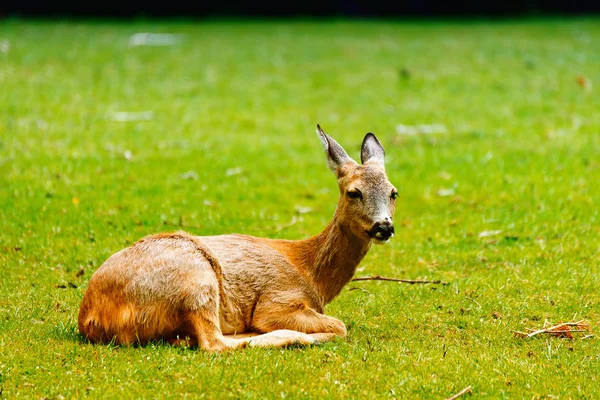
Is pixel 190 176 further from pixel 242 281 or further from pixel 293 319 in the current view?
pixel 293 319

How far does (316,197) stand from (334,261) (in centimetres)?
429

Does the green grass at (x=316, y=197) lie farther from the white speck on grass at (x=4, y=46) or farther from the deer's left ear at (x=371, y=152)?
the deer's left ear at (x=371, y=152)

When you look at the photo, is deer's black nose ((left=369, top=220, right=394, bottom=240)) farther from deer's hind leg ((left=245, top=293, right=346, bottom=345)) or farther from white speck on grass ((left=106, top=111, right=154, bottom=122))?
white speck on grass ((left=106, top=111, right=154, bottom=122))

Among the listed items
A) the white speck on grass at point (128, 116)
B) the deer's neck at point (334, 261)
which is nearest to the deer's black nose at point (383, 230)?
the deer's neck at point (334, 261)

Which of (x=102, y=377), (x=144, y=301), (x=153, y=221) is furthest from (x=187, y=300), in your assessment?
(x=153, y=221)

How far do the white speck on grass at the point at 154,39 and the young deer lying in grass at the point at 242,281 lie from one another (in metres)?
18.0

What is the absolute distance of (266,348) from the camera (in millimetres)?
6395

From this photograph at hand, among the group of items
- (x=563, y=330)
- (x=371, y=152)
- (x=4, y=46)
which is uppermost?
(x=371, y=152)

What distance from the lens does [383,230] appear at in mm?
6531

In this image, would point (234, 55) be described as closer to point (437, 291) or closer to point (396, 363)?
point (437, 291)

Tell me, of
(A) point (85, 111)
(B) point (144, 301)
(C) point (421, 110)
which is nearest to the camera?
(B) point (144, 301)

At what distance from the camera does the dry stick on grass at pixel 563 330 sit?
7004mm

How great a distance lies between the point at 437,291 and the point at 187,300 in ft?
9.25

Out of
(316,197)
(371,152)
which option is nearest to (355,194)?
(371,152)
